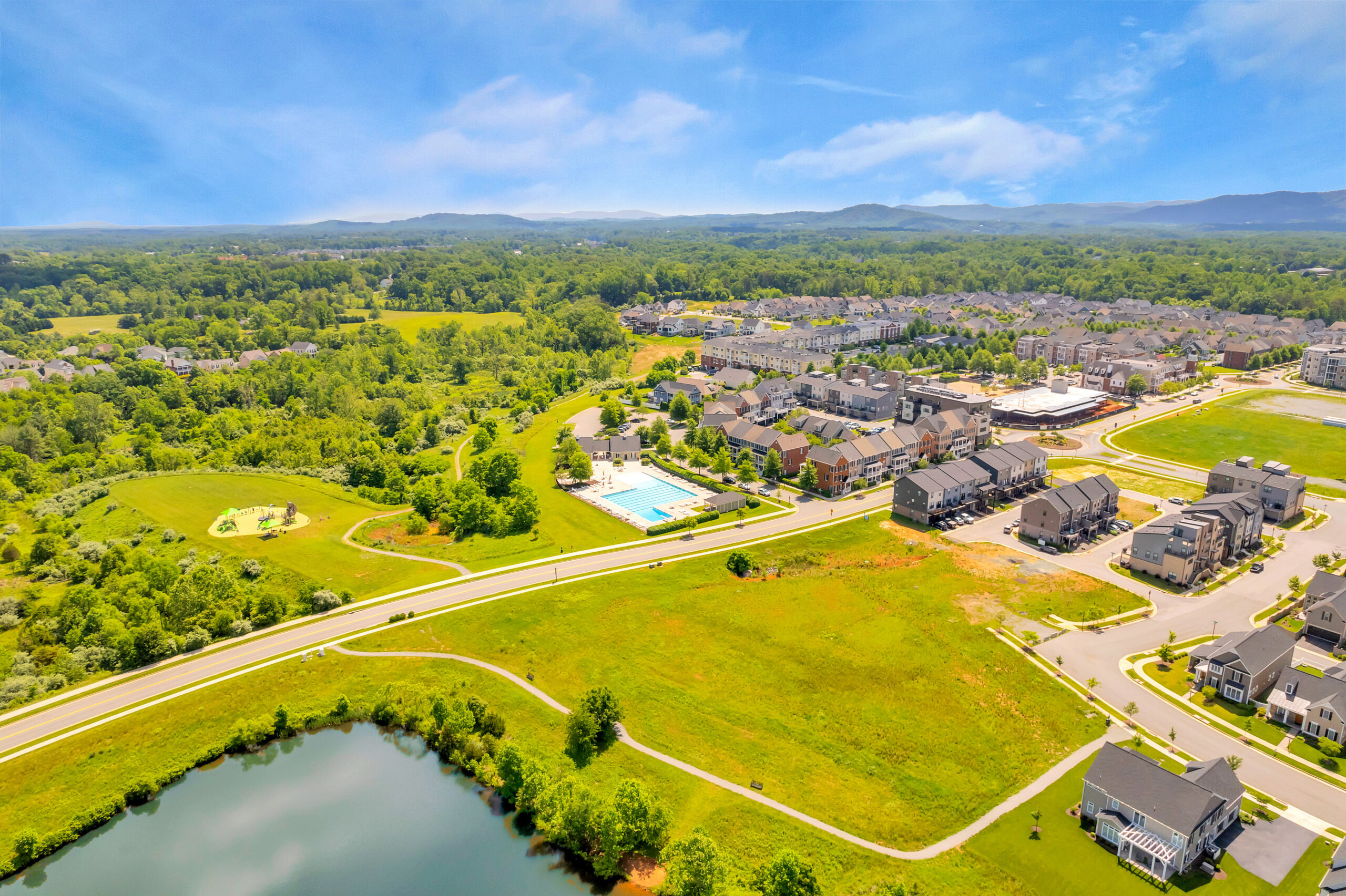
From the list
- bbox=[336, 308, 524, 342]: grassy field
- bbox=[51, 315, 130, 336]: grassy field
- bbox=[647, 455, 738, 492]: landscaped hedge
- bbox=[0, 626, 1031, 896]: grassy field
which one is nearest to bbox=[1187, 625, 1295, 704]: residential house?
bbox=[0, 626, 1031, 896]: grassy field

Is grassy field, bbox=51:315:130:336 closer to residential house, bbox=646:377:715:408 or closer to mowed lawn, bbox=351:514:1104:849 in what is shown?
residential house, bbox=646:377:715:408

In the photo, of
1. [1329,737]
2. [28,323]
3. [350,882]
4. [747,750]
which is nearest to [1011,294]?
[1329,737]

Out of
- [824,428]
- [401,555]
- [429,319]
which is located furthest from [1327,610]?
[429,319]

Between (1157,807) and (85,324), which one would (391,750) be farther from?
(85,324)

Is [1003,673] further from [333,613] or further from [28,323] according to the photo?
[28,323]

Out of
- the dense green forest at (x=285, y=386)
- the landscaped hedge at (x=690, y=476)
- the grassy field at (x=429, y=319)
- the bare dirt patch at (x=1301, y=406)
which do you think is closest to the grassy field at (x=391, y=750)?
the dense green forest at (x=285, y=386)
